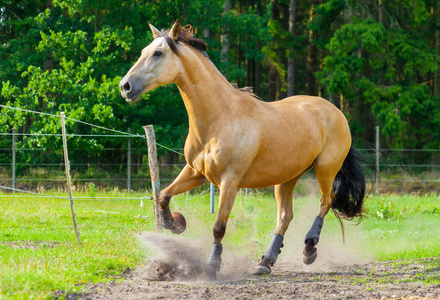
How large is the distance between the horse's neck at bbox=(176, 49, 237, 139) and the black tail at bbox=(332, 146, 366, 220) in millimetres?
2240

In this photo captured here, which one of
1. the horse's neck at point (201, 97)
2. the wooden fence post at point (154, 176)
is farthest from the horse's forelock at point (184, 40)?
the wooden fence post at point (154, 176)

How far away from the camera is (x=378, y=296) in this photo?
15.0 ft

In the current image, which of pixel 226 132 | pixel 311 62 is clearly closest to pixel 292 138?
pixel 226 132

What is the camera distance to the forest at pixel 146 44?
1683cm

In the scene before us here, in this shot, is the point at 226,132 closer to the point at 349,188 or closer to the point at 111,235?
the point at 349,188

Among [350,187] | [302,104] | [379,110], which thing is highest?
[379,110]

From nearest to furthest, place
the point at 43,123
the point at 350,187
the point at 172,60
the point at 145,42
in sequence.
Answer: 1. the point at 172,60
2. the point at 350,187
3. the point at 43,123
4. the point at 145,42

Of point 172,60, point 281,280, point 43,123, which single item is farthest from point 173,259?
point 43,123

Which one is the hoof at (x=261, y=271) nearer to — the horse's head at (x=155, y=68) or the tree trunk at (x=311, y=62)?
the horse's head at (x=155, y=68)

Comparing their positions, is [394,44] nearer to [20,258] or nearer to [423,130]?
[423,130]

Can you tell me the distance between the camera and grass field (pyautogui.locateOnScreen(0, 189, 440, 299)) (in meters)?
4.76

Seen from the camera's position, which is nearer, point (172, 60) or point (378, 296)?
point (378, 296)

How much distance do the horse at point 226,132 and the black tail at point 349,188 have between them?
2.14 ft

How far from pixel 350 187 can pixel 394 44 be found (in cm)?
1583
